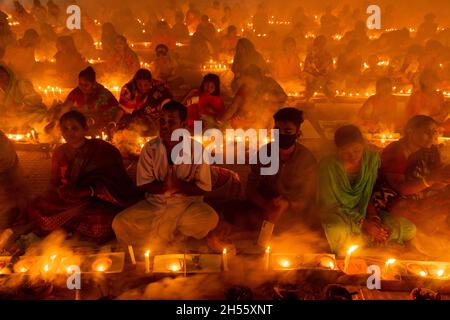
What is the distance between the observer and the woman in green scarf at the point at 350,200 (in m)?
3.76

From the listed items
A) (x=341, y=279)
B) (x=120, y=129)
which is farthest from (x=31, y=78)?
(x=341, y=279)

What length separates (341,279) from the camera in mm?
3438

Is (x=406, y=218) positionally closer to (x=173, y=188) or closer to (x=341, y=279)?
(x=341, y=279)

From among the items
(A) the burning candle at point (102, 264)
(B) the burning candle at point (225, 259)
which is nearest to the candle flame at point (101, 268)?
(A) the burning candle at point (102, 264)

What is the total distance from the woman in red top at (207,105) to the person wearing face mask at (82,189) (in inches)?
82.8

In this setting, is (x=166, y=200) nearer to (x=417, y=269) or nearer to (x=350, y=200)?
(x=350, y=200)

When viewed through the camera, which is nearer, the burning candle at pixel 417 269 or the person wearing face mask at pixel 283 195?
the burning candle at pixel 417 269

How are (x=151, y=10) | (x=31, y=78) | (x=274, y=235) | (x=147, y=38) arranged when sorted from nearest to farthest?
(x=274, y=235) → (x=31, y=78) → (x=147, y=38) → (x=151, y=10)

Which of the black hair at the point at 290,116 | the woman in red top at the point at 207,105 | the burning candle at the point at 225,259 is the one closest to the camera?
the burning candle at the point at 225,259

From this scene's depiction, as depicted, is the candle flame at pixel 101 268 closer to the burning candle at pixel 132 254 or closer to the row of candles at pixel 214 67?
the burning candle at pixel 132 254

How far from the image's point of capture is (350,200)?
12.8 feet

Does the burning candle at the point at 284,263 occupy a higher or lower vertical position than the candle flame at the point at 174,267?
higher
